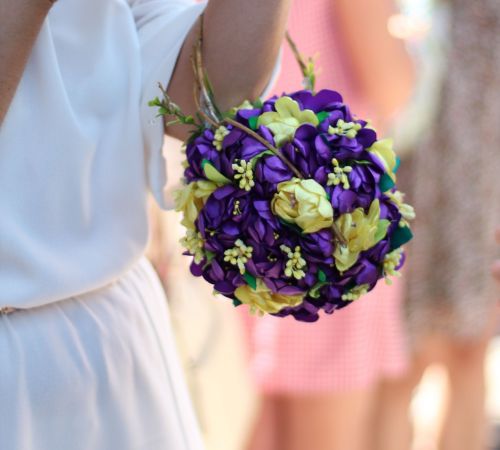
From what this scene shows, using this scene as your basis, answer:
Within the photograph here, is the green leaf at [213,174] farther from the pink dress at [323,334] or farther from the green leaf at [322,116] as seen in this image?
the pink dress at [323,334]

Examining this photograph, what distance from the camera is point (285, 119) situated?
1117 millimetres

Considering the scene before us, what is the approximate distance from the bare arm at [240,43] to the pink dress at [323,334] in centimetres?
115

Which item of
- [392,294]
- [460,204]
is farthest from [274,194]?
[460,204]

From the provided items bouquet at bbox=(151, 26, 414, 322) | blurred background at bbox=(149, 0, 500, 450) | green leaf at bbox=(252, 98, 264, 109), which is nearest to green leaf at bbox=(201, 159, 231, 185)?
bouquet at bbox=(151, 26, 414, 322)

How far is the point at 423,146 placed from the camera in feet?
9.15

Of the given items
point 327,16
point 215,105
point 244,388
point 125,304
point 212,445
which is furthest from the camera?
point 244,388

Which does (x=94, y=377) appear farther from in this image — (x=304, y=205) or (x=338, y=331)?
(x=338, y=331)

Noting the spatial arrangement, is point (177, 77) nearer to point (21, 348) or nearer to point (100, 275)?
point (100, 275)

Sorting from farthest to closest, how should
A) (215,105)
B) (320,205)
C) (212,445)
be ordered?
1. (212,445)
2. (215,105)
3. (320,205)

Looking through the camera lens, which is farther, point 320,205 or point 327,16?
point 327,16

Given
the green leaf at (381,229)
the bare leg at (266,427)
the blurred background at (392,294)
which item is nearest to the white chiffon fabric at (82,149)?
the green leaf at (381,229)

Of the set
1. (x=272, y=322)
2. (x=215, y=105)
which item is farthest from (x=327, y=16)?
(x=215, y=105)

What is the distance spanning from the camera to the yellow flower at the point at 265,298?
113 cm

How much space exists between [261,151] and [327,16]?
1.33m
